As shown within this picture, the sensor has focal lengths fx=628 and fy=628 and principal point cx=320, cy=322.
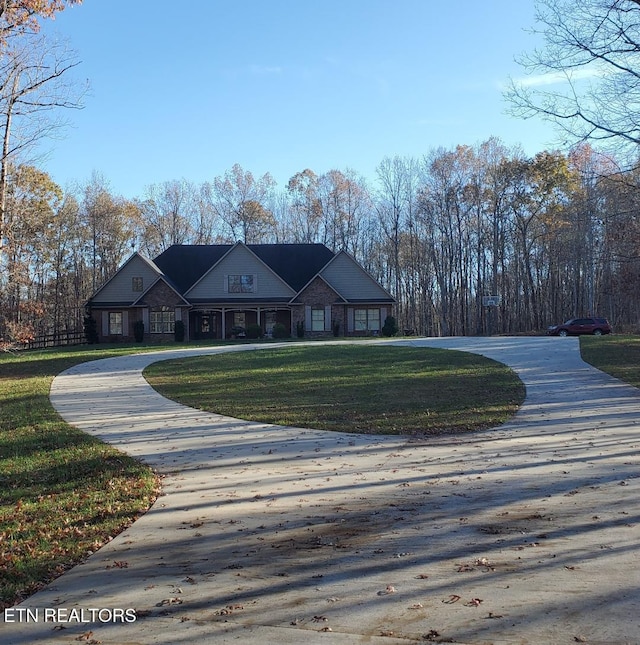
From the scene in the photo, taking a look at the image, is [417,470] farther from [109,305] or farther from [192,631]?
[109,305]

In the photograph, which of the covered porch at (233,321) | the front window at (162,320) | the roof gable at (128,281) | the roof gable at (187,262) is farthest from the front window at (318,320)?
the roof gable at (128,281)

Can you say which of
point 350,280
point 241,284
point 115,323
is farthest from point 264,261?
point 115,323

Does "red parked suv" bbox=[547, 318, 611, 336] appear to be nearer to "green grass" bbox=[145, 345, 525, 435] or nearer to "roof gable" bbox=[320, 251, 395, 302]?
"roof gable" bbox=[320, 251, 395, 302]

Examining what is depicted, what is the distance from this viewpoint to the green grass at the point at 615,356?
17250 mm

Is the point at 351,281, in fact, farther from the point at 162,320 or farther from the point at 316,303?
the point at 162,320

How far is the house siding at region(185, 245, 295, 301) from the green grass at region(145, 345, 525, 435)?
49.8ft

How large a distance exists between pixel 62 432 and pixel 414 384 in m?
8.81

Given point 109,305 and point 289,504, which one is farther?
point 109,305

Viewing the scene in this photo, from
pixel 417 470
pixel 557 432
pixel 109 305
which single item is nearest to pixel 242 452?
pixel 417 470

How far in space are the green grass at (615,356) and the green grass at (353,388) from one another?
9.73ft

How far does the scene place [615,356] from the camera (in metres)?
21.3

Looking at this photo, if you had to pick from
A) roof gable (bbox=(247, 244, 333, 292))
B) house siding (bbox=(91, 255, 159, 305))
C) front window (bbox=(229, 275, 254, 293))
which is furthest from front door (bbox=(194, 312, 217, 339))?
roof gable (bbox=(247, 244, 333, 292))

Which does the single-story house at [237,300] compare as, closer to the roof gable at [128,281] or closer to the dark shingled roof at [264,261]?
the roof gable at [128,281]

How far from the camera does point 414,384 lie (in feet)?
53.4
